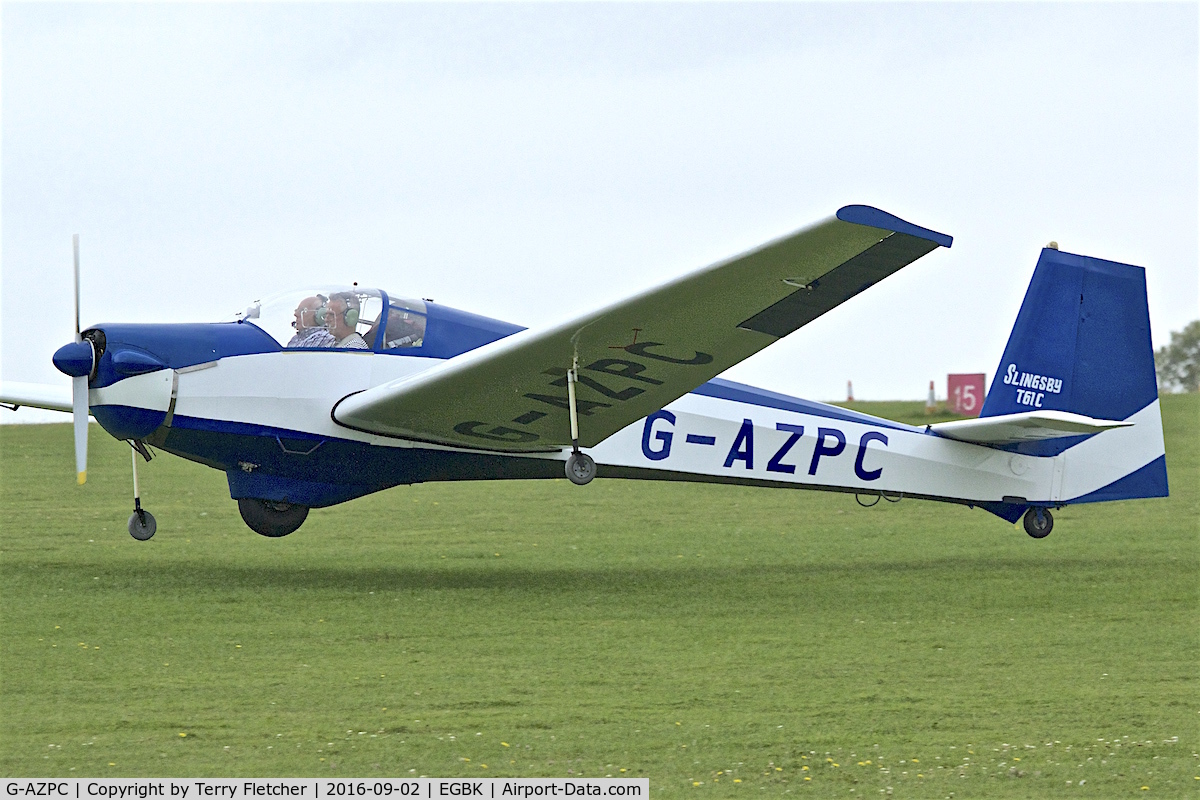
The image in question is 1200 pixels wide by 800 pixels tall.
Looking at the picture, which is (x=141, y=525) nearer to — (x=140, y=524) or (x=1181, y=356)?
(x=140, y=524)

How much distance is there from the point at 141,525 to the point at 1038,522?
805cm

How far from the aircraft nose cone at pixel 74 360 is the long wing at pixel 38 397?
182cm

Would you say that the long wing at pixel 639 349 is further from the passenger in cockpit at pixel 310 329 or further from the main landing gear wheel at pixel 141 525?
the main landing gear wheel at pixel 141 525

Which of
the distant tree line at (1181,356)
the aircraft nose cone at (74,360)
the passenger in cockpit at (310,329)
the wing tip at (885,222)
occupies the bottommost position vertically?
the distant tree line at (1181,356)

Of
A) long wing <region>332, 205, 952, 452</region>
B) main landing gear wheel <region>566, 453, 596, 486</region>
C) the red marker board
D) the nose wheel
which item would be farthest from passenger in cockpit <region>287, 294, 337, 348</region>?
the red marker board

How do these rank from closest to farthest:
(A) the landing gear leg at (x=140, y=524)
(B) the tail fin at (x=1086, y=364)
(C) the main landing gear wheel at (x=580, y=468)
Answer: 1. (C) the main landing gear wheel at (x=580, y=468)
2. (A) the landing gear leg at (x=140, y=524)
3. (B) the tail fin at (x=1086, y=364)

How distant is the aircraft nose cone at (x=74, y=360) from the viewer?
9.66 m

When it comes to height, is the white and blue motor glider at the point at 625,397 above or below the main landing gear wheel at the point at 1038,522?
above

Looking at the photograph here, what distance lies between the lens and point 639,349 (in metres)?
9.16

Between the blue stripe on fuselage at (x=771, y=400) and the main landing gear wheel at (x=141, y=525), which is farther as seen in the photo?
the blue stripe on fuselage at (x=771, y=400)

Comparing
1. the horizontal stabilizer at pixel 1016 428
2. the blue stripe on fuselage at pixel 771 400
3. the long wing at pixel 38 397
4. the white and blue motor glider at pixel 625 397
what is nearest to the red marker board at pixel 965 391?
the white and blue motor glider at pixel 625 397

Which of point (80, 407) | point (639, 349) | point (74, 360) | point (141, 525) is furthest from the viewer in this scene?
point (141, 525)

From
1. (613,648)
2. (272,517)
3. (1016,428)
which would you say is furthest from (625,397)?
(1016,428)

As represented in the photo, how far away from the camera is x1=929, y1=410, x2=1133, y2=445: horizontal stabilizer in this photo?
417 inches
